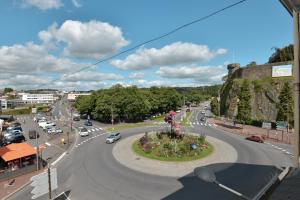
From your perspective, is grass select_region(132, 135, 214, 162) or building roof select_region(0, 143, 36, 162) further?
grass select_region(132, 135, 214, 162)

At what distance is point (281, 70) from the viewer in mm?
54812

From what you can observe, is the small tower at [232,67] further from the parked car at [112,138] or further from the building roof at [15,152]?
the building roof at [15,152]

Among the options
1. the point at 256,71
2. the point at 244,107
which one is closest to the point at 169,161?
the point at 244,107

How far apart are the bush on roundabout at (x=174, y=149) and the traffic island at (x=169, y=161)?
644 mm

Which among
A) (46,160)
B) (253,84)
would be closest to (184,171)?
(46,160)

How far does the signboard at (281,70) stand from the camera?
53344 millimetres

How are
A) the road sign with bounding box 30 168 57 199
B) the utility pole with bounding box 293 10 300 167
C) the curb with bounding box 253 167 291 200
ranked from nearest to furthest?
the curb with bounding box 253 167 291 200
the utility pole with bounding box 293 10 300 167
the road sign with bounding box 30 168 57 199

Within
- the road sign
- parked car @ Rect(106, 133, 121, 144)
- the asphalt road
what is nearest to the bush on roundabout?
the asphalt road

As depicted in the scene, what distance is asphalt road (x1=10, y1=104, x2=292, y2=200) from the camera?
18141mm

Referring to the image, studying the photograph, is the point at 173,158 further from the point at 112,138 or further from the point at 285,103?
the point at 285,103

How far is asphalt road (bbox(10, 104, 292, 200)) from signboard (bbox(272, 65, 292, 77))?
3189cm

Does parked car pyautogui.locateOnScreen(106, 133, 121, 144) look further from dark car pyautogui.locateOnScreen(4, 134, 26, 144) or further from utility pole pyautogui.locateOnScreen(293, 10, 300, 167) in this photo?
utility pole pyautogui.locateOnScreen(293, 10, 300, 167)

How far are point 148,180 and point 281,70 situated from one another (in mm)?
50442

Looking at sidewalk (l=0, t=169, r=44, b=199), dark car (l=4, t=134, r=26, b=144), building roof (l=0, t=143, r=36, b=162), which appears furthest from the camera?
dark car (l=4, t=134, r=26, b=144)
